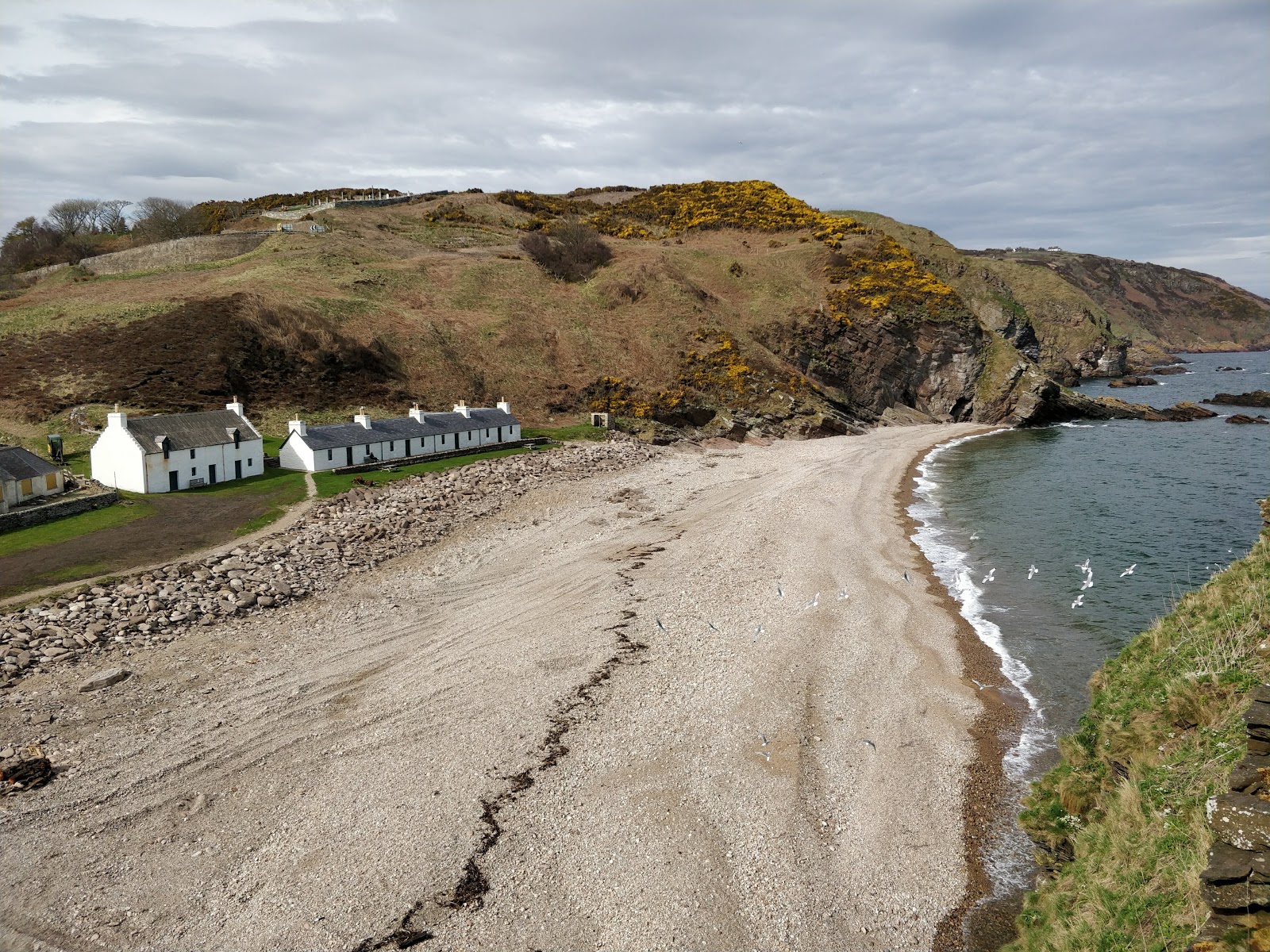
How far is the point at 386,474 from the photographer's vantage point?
46750mm

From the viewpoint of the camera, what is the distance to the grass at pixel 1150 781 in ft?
31.0

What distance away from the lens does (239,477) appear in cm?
4338

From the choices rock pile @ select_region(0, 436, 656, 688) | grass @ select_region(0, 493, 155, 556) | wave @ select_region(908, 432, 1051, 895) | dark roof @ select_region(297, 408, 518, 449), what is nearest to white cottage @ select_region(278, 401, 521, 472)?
dark roof @ select_region(297, 408, 518, 449)

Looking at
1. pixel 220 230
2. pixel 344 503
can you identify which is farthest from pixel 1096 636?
pixel 220 230

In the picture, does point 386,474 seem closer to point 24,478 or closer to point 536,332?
point 24,478

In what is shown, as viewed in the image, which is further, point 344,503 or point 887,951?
point 344,503

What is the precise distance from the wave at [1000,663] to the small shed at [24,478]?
4095 centimetres

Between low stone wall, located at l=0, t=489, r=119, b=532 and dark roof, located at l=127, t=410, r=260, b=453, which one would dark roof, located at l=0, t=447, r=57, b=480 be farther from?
dark roof, located at l=127, t=410, r=260, b=453

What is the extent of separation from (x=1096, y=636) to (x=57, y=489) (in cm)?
4844

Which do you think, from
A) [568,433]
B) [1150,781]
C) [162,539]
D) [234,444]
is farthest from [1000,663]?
[568,433]

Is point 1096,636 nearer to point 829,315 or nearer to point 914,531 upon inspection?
point 914,531

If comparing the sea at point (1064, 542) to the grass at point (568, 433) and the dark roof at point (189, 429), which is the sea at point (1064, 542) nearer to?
the grass at point (568, 433)

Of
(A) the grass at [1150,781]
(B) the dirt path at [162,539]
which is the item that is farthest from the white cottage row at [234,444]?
(A) the grass at [1150,781]

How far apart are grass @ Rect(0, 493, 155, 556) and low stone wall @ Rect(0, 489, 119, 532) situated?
213 millimetres
